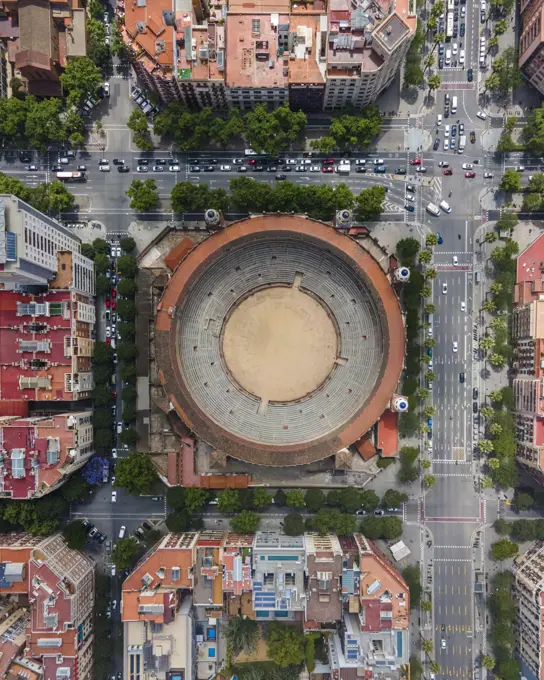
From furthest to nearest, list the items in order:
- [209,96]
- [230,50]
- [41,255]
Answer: [209,96]
[230,50]
[41,255]

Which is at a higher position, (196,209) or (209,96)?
(209,96)

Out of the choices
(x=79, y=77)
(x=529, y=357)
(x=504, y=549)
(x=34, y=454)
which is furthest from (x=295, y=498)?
(x=79, y=77)

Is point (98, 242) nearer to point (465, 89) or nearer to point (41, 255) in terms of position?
point (41, 255)

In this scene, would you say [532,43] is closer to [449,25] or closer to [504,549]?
[449,25]

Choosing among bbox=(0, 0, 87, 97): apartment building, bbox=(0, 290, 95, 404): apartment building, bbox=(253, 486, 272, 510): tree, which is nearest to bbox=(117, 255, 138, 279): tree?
bbox=(0, 290, 95, 404): apartment building

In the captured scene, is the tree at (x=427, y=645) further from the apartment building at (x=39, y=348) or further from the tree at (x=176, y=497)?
the apartment building at (x=39, y=348)

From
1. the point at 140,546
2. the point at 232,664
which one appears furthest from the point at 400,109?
the point at 232,664

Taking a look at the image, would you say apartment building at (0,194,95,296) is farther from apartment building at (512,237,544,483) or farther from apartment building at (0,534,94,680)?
apartment building at (512,237,544,483)
